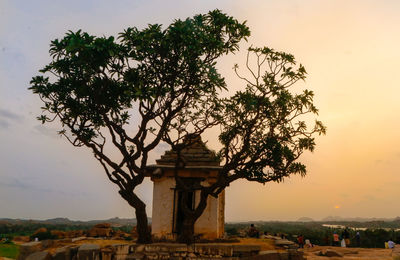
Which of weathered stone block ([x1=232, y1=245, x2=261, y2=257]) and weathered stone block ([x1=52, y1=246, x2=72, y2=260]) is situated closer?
weathered stone block ([x1=52, y1=246, x2=72, y2=260])

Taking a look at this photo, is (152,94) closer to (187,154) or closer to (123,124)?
(123,124)

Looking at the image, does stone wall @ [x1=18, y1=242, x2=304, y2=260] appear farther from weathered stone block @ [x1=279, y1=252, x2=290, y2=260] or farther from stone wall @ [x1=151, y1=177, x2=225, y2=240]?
stone wall @ [x1=151, y1=177, x2=225, y2=240]

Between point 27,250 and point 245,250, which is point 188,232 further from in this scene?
point 27,250

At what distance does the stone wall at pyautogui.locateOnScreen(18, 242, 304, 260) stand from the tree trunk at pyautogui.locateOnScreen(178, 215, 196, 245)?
1.94 feet

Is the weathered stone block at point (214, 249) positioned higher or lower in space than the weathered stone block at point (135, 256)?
higher

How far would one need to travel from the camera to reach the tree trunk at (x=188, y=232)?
1526cm

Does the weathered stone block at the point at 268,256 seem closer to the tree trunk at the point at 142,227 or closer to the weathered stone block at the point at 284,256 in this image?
the weathered stone block at the point at 284,256

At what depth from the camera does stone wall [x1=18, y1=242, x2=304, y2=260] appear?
14.0 metres

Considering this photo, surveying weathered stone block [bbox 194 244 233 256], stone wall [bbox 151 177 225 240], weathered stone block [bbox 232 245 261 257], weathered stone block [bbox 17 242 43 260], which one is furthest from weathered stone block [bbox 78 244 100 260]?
weathered stone block [bbox 232 245 261 257]

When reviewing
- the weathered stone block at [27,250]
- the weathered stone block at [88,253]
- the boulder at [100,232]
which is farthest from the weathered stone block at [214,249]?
the boulder at [100,232]

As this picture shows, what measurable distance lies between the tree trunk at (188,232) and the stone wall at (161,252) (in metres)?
0.59

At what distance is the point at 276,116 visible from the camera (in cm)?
1598

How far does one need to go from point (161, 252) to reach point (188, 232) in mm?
1527

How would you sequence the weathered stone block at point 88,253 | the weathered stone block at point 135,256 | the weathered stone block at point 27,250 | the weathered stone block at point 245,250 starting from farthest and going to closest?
the weathered stone block at point 27,250 < the weathered stone block at point 245,250 < the weathered stone block at point 135,256 < the weathered stone block at point 88,253
